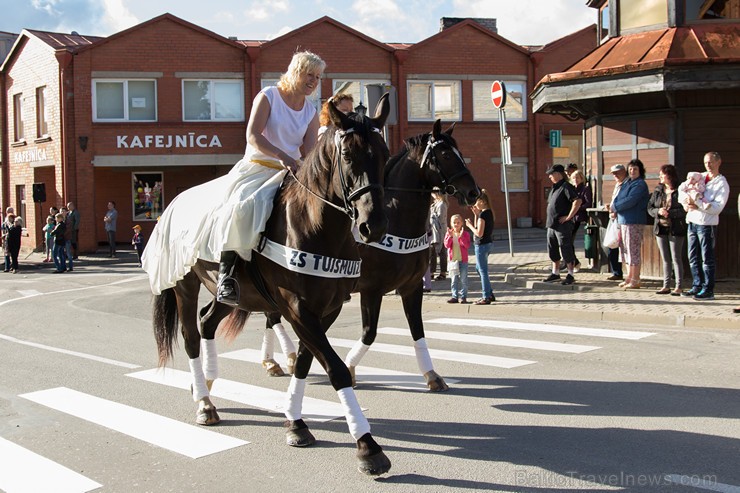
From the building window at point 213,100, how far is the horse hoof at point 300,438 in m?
26.0

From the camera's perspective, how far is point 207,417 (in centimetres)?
611

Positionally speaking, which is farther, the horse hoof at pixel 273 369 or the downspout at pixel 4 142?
the downspout at pixel 4 142

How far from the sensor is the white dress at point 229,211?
18.0ft

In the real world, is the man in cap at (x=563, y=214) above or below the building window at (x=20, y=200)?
below

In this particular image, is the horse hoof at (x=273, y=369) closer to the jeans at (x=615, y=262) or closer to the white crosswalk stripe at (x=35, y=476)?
the white crosswalk stripe at (x=35, y=476)

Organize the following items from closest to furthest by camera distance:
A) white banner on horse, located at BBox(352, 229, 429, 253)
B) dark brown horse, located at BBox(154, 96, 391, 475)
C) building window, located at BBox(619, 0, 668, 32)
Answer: dark brown horse, located at BBox(154, 96, 391, 475), white banner on horse, located at BBox(352, 229, 429, 253), building window, located at BBox(619, 0, 668, 32)

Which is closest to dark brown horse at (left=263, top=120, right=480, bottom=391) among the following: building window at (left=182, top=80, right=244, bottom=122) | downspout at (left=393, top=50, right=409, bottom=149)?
building window at (left=182, top=80, right=244, bottom=122)

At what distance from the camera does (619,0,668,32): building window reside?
13.8m

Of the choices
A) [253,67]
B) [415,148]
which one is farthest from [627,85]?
[253,67]

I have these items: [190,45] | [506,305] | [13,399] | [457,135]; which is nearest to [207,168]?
[190,45]

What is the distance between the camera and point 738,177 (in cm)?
1309

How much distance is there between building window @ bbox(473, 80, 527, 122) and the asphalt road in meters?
23.2

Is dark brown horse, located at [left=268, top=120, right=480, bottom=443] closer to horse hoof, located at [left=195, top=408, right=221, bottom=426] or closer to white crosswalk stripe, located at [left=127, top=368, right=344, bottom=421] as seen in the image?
white crosswalk stripe, located at [left=127, top=368, right=344, bottom=421]

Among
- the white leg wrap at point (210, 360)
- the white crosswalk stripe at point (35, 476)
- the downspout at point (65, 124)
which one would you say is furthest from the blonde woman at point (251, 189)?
the downspout at point (65, 124)
